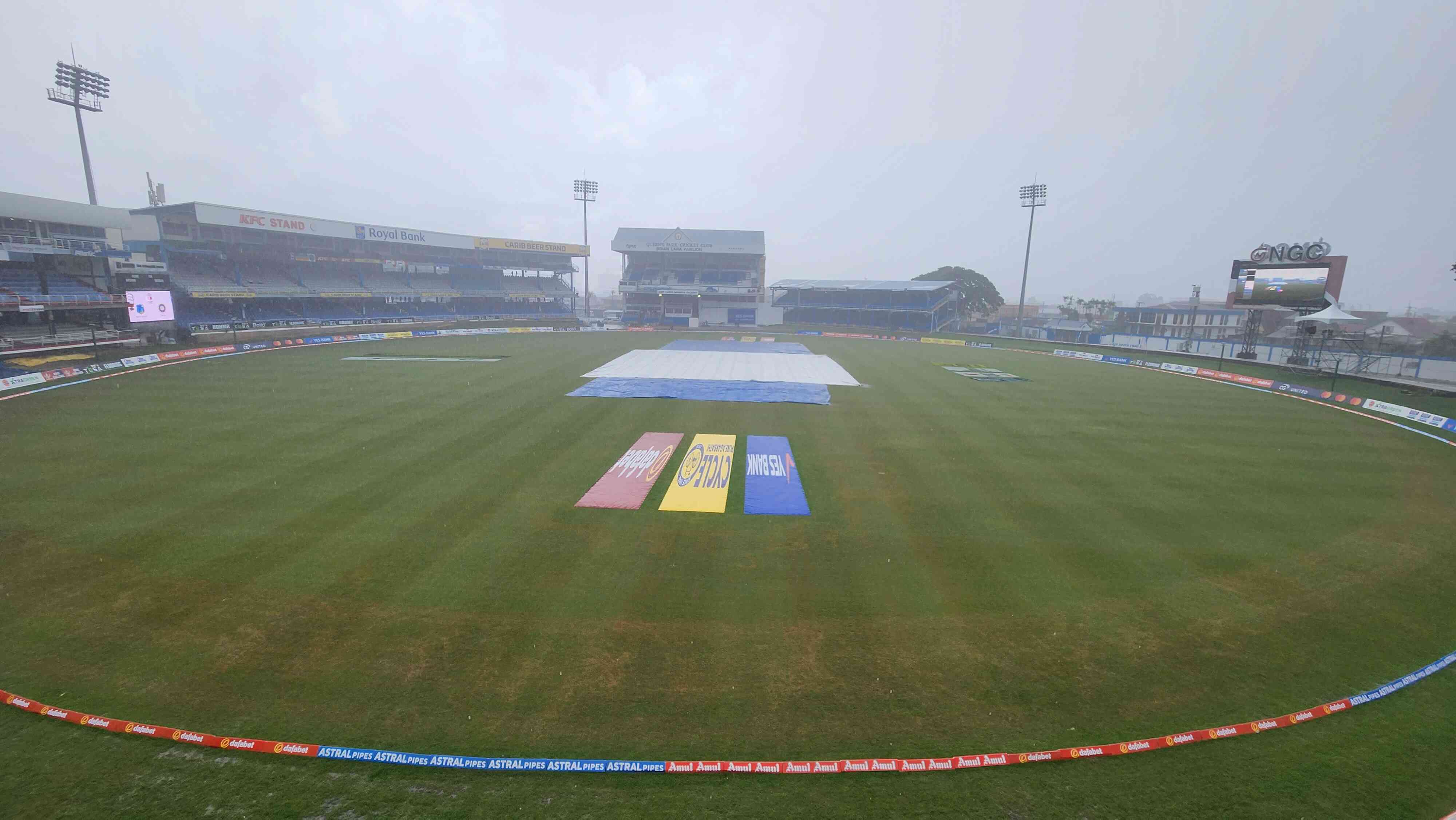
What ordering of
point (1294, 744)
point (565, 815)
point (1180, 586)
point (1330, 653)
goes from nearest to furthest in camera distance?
point (565, 815) < point (1294, 744) < point (1330, 653) < point (1180, 586)

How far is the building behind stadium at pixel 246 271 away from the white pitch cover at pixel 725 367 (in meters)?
24.2

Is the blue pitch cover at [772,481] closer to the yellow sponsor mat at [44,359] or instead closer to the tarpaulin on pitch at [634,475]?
the tarpaulin on pitch at [634,475]

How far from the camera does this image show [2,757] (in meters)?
5.58

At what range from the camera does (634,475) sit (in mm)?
13945

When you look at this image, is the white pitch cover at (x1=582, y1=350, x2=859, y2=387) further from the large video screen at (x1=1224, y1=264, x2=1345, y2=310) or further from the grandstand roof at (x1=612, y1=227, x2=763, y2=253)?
the grandstand roof at (x1=612, y1=227, x2=763, y2=253)

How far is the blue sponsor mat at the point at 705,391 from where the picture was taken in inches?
916

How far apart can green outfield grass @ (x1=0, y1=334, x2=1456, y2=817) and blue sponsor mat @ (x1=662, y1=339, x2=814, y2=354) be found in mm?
25463

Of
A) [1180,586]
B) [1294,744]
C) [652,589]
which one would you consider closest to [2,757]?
[652,589]

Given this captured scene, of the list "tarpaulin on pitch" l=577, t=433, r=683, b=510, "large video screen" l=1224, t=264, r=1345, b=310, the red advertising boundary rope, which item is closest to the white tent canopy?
"large video screen" l=1224, t=264, r=1345, b=310

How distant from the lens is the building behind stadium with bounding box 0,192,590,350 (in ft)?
109

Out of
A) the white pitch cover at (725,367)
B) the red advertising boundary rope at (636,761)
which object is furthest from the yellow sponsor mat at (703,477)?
the white pitch cover at (725,367)

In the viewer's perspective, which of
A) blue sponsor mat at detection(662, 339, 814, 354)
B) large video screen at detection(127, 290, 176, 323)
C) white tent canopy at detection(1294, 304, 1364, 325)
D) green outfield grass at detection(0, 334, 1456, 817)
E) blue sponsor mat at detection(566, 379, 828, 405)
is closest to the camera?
green outfield grass at detection(0, 334, 1456, 817)

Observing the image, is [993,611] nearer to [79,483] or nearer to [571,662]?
[571,662]

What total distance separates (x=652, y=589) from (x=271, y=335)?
4561cm
